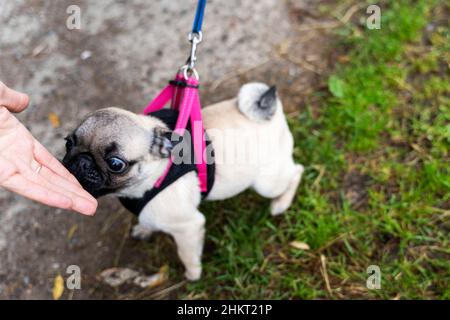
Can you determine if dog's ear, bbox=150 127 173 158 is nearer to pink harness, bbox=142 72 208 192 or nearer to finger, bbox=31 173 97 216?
pink harness, bbox=142 72 208 192

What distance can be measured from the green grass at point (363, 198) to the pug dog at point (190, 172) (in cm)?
22

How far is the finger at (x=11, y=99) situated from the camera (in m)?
2.53

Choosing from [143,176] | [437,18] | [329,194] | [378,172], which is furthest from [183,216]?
[437,18]

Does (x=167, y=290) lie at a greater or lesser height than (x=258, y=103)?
lesser

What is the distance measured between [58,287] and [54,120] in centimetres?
140

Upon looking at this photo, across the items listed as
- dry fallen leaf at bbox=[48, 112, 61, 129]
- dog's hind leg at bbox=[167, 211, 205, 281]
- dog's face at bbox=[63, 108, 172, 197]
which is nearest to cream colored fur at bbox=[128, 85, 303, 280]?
dog's hind leg at bbox=[167, 211, 205, 281]

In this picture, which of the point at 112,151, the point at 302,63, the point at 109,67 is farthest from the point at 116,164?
the point at 302,63

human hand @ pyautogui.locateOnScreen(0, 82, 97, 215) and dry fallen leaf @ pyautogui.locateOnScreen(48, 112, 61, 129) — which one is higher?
human hand @ pyautogui.locateOnScreen(0, 82, 97, 215)

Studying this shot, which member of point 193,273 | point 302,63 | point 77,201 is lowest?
point 193,273

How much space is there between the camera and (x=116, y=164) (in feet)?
7.52

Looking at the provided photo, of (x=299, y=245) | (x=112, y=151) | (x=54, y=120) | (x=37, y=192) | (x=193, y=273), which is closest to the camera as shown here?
(x=37, y=192)

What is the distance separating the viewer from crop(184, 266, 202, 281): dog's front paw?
121 inches

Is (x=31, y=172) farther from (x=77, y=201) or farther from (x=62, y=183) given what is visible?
(x=77, y=201)

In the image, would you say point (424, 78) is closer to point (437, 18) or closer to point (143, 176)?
point (437, 18)
